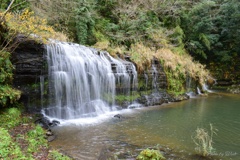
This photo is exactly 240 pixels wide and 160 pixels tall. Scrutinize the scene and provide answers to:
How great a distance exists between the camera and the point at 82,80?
957 cm

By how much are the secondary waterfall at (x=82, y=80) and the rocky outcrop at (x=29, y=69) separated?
0.39 m

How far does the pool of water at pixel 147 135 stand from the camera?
17.5 feet

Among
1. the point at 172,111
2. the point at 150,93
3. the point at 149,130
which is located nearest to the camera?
the point at 149,130

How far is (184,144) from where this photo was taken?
19.5 ft

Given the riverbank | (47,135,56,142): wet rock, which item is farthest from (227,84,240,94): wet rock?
the riverbank

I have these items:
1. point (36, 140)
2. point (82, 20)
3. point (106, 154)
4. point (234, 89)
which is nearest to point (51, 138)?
point (36, 140)

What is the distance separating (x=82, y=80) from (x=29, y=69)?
242cm

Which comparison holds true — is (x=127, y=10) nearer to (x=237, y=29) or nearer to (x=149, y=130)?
(x=149, y=130)

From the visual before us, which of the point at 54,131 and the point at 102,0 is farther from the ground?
the point at 102,0

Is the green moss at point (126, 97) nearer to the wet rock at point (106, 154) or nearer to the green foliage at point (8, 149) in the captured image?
the wet rock at point (106, 154)

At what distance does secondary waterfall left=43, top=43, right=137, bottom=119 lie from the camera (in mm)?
8578

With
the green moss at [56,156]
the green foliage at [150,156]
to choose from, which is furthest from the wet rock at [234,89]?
the green moss at [56,156]

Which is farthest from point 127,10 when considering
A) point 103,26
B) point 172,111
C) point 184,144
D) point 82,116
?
point 184,144

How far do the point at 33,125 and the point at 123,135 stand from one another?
9.33 feet
